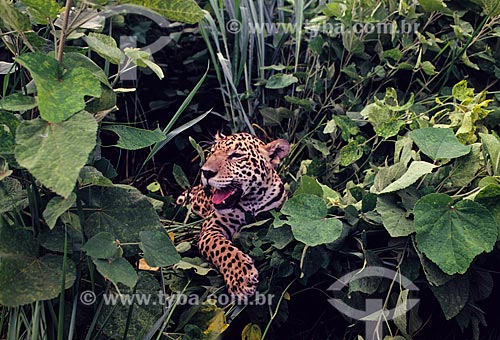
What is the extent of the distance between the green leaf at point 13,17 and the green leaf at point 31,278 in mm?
478

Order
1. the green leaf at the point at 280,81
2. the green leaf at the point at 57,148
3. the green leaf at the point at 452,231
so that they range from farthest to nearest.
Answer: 1. the green leaf at the point at 280,81
2. the green leaf at the point at 452,231
3. the green leaf at the point at 57,148

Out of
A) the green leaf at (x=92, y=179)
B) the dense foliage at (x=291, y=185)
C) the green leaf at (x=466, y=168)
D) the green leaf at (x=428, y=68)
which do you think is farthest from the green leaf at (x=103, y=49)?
the green leaf at (x=428, y=68)

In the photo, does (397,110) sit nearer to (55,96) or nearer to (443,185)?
(443,185)

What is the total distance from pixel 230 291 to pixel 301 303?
28 cm

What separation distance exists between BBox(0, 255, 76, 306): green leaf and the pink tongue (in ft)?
1.62

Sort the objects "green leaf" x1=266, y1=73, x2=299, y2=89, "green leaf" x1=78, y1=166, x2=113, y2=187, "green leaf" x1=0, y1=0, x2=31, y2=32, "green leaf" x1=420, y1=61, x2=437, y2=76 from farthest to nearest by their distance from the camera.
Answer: "green leaf" x1=266, y1=73, x2=299, y2=89 → "green leaf" x1=420, y1=61, x2=437, y2=76 → "green leaf" x1=78, y1=166, x2=113, y2=187 → "green leaf" x1=0, y1=0, x2=31, y2=32

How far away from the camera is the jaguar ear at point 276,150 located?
1935 millimetres

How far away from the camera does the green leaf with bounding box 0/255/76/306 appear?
54.7 inches

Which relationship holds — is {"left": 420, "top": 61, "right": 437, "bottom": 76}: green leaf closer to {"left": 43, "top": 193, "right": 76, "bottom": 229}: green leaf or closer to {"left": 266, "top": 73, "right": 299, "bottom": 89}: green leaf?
{"left": 266, "top": 73, "right": 299, "bottom": 89}: green leaf

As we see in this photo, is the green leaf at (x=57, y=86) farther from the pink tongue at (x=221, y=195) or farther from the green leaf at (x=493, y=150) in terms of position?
the green leaf at (x=493, y=150)

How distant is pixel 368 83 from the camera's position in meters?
2.39

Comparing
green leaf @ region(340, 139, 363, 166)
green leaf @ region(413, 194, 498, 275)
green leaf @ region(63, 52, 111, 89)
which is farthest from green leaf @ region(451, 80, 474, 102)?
green leaf @ region(63, 52, 111, 89)

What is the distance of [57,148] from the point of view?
1257mm

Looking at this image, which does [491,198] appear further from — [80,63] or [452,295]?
[80,63]
